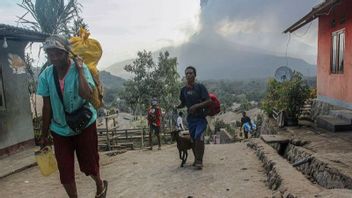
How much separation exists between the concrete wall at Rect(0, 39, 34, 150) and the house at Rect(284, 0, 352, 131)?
7.90 metres

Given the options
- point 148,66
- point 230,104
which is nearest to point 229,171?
point 148,66

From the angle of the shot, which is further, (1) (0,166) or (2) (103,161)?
(2) (103,161)

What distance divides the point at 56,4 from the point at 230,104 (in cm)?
5482

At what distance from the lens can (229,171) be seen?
22.6ft

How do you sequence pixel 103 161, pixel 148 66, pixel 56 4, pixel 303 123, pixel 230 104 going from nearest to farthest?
1. pixel 103 161
2. pixel 303 123
3. pixel 56 4
4. pixel 148 66
5. pixel 230 104

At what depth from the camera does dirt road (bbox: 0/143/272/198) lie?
5.68 metres

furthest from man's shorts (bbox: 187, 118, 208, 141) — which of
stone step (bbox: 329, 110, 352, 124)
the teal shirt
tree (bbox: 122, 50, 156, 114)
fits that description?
tree (bbox: 122, 50, 156, 114)

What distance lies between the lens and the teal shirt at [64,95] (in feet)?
12.3

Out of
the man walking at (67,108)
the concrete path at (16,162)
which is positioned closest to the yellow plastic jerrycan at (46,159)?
the man walking at (67,108)

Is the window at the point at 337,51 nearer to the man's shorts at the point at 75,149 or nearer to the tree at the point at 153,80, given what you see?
the man's shorts at the point at 75,149

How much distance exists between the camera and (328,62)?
12.3 m

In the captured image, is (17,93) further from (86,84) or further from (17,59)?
Answer: (86,84)

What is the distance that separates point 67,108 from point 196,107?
3414 millimetres

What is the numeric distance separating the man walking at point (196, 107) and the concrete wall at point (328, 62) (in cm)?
505
